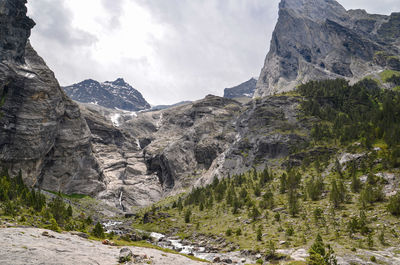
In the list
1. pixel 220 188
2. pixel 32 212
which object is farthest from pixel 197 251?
pixel 220 188

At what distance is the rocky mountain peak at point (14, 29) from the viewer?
5679 inches

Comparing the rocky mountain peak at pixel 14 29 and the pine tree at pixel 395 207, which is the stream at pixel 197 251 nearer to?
the pine tree at pixel 395 207

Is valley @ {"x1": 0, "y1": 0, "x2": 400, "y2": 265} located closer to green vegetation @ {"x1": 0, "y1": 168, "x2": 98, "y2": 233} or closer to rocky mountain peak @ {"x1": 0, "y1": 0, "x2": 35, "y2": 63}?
green vegetation @ {"x1": 0, "y1": 168, "x2": 98, "y2": 233}

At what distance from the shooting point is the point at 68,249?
1174 inches

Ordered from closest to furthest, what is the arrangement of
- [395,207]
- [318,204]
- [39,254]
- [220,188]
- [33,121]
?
[39,254]
[395,207]
[318,204]
[220,188]
[33,121]

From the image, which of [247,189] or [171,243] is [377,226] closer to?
[171,243]

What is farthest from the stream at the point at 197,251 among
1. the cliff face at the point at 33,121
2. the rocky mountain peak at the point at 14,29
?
the rocky mountain peak at the point at 14,29

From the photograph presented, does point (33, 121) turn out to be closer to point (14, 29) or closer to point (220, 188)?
point (14, 29)

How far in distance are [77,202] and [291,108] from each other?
147 meters

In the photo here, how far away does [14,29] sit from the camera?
150 m

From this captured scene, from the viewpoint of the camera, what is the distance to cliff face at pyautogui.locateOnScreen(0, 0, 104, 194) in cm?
13950

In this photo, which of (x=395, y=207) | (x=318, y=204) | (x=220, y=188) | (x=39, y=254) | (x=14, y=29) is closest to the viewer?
(x=39, y=254)

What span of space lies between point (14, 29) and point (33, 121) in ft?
191

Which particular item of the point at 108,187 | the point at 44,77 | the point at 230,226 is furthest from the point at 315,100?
the point at 44,77
